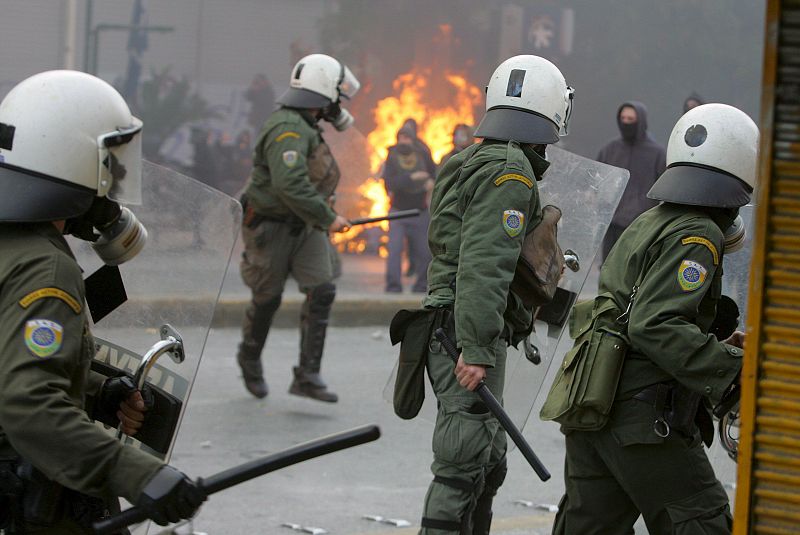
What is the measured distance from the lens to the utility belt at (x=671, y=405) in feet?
11.1

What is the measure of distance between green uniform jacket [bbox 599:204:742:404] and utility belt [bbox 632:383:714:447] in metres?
0.03

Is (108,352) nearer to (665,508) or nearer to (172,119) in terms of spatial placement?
(665,508)

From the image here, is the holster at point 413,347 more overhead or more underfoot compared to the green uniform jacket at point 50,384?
more underfoot

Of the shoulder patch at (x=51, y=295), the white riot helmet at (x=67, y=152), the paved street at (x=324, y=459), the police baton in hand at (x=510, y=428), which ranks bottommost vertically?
the paved street at (x=324, y=459)

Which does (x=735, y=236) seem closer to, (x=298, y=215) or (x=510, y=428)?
(x=510, y=428)

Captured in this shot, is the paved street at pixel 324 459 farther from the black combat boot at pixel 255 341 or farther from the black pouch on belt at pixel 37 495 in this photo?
the black pouch on belt at pixel 37 495

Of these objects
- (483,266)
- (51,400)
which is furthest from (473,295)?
(51,400)

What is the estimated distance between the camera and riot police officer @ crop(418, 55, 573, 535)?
3717mm

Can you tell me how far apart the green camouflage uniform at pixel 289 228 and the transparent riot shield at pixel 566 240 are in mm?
2686

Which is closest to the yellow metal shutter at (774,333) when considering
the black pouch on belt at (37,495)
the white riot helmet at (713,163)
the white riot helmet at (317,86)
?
the white riot helmet at (713,163)

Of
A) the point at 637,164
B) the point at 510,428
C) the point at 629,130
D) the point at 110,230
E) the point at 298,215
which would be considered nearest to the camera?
the point at 110,230

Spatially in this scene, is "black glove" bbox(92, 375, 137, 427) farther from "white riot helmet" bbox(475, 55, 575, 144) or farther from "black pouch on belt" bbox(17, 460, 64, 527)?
Answer: "white riot helmet" bbox(475, 55, 575, 144)

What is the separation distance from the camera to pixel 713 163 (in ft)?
11.6

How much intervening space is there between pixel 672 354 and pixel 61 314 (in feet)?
5.30
